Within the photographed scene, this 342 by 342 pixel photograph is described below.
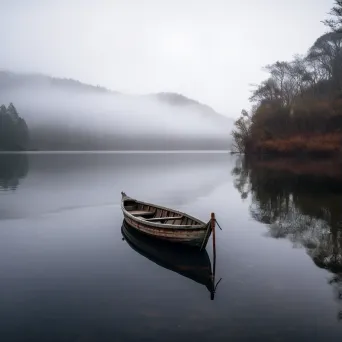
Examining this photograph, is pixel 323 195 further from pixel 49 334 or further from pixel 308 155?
pixel 308 155

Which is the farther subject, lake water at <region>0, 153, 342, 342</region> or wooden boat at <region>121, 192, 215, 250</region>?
wooden boat at <region>121, 192, 215, 250</region>

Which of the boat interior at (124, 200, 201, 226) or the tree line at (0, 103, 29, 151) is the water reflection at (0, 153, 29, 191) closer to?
the boat interior at (124, 200, 201, 226)

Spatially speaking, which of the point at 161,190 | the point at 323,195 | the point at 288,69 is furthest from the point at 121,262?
the point at 288,69

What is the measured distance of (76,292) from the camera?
11.6m

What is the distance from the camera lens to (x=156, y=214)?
21469 mm

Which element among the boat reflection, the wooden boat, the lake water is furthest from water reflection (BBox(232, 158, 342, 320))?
the wooden boat

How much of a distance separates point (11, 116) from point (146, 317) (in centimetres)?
15776

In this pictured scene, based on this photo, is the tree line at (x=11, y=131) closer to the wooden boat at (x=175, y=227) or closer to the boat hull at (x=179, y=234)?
the wooden boat at (x=175, y=227)

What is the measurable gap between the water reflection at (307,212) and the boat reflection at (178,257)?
461 centimetres

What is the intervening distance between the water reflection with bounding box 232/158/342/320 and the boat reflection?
15.1 ft

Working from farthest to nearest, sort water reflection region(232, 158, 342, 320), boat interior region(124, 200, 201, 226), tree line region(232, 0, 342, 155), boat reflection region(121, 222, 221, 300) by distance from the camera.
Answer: tree line region(232, 0, 342, 155) < boat interior region(124, 200, 201, 226) < water reflection region(232, 158, 342, 320) < boat reflection region(121, 222, 221, 300)

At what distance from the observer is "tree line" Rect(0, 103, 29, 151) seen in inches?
5625

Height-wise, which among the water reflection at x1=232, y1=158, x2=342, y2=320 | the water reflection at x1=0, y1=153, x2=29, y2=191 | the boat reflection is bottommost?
the water reflection at x1=0, y1=153, x2=29, y2=191

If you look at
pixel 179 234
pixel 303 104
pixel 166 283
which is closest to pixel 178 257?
pixel 179 234
